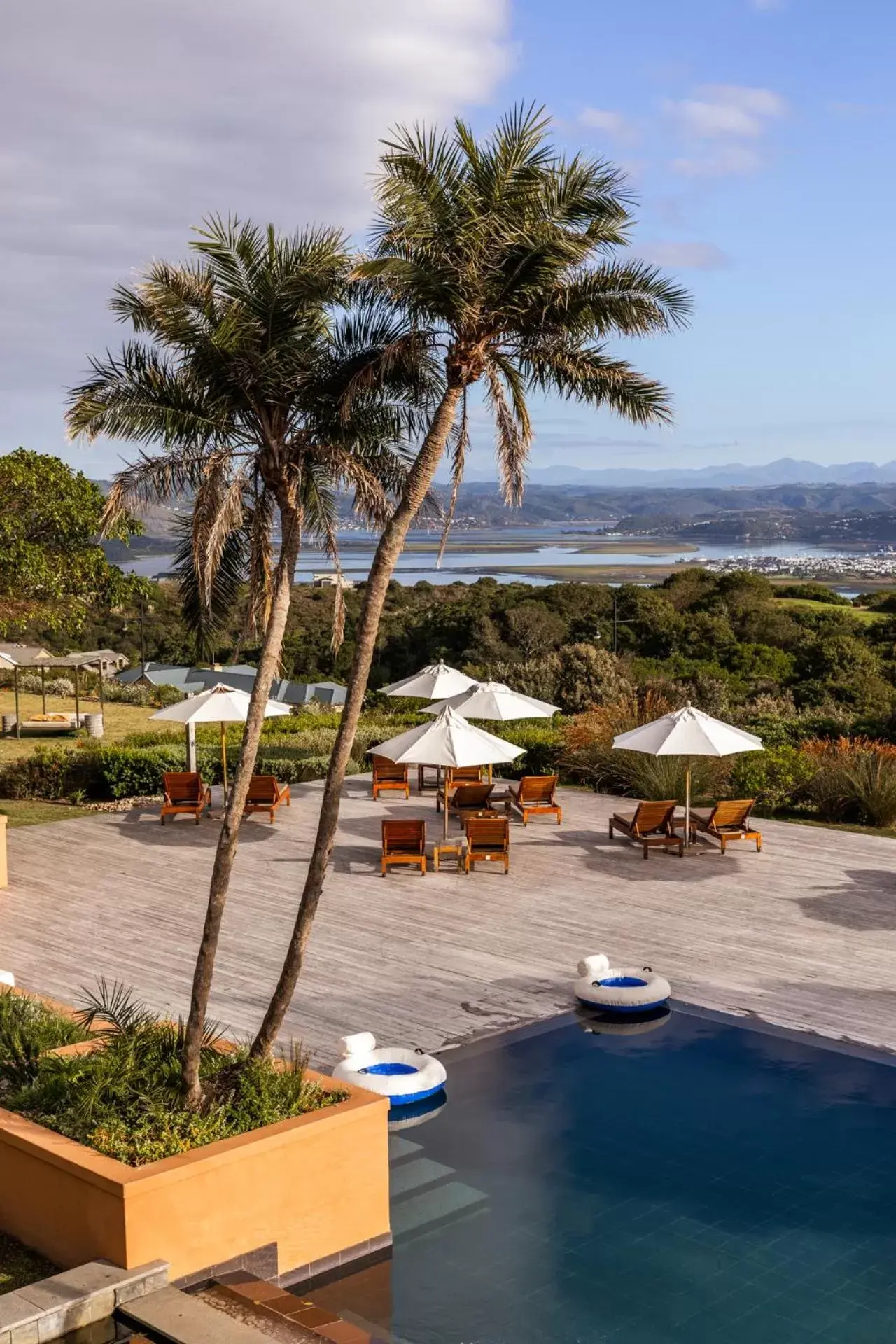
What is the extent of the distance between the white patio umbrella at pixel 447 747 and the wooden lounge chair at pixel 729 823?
238 cm

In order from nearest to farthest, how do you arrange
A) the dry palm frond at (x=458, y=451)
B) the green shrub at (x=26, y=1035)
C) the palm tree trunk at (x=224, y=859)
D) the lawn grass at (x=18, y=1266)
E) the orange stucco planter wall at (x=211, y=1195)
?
the orange stucco planter wall at (x=211, y=1195), the lawn grass at (x=18, y=1266), the palm tree trunk at (x=224, y=859), the green shrub at (x=26, y=1035), the dry palm frond at (x=458, y=451)

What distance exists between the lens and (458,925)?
12.7 meters

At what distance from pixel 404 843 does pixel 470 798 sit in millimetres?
2257

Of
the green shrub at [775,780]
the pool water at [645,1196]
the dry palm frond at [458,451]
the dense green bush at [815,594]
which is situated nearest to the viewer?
the pool water at [645,1196]

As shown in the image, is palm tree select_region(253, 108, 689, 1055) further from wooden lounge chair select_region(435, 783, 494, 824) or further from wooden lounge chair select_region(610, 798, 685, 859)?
wooden lounge chair select_region(435, 783, 494, 824)

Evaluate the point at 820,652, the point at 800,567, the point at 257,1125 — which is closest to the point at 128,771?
the point at 257,1125

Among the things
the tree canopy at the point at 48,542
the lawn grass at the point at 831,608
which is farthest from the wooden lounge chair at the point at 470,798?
the lawn grass at the point at 831,608

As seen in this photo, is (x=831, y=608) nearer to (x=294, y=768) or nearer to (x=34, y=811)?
(x=294, y=768)

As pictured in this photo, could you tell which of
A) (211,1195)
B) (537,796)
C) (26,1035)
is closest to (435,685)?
(537,796)

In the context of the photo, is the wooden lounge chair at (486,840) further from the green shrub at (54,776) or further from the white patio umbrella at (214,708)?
the green shrub at (54,776)

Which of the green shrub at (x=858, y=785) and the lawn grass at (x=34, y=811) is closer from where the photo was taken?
the green shrub at (x=858, y=785)

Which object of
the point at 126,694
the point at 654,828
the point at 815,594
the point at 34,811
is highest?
the point at 815,594

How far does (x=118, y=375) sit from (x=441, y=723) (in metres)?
5.50

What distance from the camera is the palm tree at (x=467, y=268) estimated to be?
6.91 m
